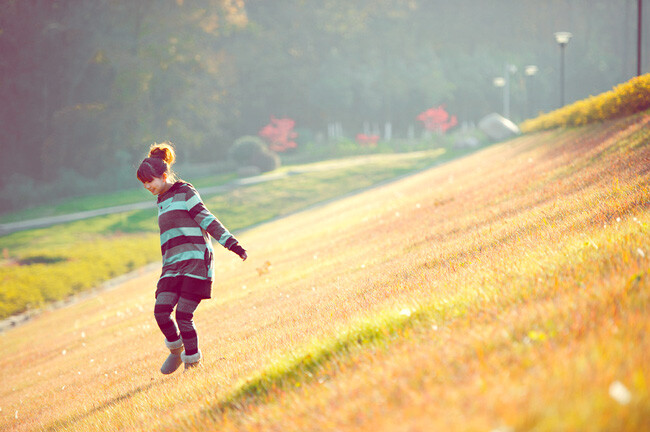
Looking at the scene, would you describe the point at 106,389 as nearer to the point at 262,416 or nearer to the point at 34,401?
the point at 34,401

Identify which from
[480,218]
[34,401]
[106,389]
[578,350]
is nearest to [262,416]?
[578,350]

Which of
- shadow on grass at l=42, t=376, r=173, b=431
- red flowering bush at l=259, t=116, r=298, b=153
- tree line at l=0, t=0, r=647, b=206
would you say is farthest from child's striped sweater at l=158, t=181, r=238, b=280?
red flowering bush at l=259, t=116, r=298, b=153

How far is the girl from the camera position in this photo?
4613mm

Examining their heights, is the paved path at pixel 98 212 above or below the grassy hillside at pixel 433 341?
below

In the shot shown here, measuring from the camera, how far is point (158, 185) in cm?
496

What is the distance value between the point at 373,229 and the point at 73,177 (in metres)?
31.0

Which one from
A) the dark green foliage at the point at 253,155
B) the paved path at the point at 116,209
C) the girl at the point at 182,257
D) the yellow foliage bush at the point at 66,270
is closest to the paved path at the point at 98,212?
the paved path at the point at 116,209

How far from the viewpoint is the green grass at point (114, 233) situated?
1681 cm

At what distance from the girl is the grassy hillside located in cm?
33

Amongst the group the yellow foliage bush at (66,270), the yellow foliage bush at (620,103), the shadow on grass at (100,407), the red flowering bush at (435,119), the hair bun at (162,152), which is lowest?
the red flowering bush at (435,119)

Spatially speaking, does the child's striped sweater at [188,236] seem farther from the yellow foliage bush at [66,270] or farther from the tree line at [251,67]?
the tree line at [251,67]

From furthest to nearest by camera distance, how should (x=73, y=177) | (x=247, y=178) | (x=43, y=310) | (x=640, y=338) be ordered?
(x=247, y=178) → (x=73, y=177) → (x=43, y=310) → (x=640, y=338)

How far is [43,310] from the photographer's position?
15469 millimetres

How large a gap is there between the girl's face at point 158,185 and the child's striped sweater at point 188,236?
17cm
